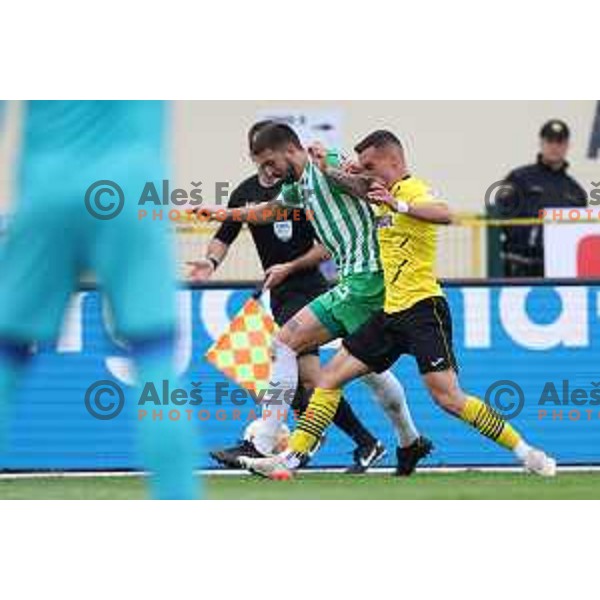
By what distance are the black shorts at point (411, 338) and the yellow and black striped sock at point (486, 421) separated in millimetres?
208

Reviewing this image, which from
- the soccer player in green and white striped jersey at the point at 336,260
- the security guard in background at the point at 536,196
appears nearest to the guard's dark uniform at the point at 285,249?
the soccer player in green and white striped jersey at the point at 336,260

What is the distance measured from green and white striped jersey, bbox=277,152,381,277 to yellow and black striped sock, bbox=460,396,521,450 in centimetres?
95

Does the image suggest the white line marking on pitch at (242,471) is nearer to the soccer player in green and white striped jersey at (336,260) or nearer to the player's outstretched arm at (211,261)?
the soccer player in green and white striped jersey at (336,260)

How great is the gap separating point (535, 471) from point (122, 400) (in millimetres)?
2550

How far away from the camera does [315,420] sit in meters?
10.7

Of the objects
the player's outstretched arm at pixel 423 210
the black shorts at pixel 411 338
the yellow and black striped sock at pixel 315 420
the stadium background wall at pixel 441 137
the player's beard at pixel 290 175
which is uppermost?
the stadium background wall at pixel 441 137

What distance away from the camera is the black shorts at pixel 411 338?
410 inches

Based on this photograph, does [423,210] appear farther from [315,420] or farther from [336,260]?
[315,420]

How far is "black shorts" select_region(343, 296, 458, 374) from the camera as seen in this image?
1041 centimetres

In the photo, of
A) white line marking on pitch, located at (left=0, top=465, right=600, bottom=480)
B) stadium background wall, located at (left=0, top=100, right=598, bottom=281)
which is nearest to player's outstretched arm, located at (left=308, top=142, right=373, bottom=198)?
white line marking on pitch, located at (left=0, top=465, right=600, bottom=480)

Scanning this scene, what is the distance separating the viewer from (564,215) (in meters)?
15.2

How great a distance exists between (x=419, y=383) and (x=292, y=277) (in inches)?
38.2

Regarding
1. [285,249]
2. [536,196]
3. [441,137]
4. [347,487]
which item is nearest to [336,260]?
[285,249]

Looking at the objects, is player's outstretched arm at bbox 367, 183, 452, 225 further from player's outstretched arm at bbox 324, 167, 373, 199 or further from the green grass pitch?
the green grass pitch
